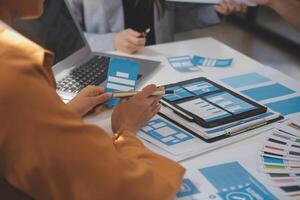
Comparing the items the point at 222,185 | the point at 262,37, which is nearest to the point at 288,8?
the point at 222,185

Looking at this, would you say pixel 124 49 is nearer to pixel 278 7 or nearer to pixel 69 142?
pixel 278 7

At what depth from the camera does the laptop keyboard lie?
4.15 ft

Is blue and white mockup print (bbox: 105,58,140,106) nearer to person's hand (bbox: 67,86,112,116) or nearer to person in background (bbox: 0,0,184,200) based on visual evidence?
person's hand (bbox: 67,86,112,116)

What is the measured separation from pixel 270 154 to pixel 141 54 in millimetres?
743

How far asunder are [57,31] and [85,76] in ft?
0.61

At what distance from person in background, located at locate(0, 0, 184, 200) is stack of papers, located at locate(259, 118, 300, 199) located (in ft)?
0.93

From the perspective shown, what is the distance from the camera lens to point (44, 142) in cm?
59

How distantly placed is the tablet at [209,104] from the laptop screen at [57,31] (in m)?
0.40

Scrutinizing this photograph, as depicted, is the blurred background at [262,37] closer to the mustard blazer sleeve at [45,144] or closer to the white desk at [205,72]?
the white desk at [205,72]

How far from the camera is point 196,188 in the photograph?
2.72 feet

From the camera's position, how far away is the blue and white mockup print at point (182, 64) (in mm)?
1416

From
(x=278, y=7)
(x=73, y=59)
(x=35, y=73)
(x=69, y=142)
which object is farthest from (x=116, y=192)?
(x=278, y=7)

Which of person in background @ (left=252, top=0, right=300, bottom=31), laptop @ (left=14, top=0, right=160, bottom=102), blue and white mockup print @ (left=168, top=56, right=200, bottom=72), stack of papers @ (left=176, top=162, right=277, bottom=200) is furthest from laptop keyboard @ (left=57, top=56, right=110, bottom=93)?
person in background @ (left=252, top=0, right=300, bottom=31)

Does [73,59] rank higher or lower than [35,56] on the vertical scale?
lower
